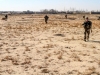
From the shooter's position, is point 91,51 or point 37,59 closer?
point 37,59

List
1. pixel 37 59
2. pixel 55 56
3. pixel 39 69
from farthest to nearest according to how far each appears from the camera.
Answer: pixel 55 56
pixel 37 59
pixel 39 69

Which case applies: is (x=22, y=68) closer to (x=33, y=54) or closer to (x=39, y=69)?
(x=39, y=69)

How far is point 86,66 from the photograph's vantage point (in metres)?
10.3

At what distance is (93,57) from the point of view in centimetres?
1222

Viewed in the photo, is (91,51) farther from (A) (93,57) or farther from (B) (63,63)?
(B) (63,63)

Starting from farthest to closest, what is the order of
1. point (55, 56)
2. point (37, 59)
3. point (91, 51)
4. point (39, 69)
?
point (91, 51) < point (55, 56) < point (37, 59) < point (39, 69)

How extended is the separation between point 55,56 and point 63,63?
5.46 feet

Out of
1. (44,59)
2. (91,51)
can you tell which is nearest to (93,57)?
(91,51)

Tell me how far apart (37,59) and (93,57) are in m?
2.97

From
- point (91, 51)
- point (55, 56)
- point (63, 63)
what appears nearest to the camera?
point (63, 63)

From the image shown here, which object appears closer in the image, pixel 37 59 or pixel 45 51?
pixel 37 59

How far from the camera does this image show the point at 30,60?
457 inches

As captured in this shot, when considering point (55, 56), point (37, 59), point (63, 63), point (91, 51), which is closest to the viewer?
point (63, 63)

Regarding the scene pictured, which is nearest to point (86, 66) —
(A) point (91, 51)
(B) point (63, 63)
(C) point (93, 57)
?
(B) point (63, 63)
